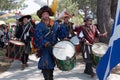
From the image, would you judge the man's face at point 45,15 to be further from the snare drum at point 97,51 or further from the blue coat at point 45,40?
the snare drum at point 97,51

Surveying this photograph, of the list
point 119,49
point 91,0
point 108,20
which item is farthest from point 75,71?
point 91,0

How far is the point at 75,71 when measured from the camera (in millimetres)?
10969

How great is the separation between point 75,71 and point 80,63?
1438 millimetres

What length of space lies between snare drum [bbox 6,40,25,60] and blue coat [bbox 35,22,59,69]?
3.99 m

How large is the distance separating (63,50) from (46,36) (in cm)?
76

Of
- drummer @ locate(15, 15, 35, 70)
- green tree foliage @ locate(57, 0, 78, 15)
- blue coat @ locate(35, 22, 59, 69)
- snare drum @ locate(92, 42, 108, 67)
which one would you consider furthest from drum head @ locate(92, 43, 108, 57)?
green tree foliage @ locate(57, 0, 78, 15)

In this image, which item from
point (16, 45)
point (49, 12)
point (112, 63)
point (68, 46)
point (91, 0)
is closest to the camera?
point (112, 63)

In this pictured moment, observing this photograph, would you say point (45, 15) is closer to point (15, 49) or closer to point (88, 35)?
point (88, 35)

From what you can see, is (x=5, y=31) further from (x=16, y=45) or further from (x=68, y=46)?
(x=68, y=46)

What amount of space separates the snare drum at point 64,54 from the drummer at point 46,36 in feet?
0.51

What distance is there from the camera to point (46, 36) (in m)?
7.47

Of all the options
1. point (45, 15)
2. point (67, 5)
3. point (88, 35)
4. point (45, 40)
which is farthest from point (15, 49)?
point (67, 5)

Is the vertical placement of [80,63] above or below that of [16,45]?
below

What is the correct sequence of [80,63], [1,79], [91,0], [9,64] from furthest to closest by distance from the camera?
1. [91,0]
2. [9,64]
3. [80,63]
4. [1,79]
